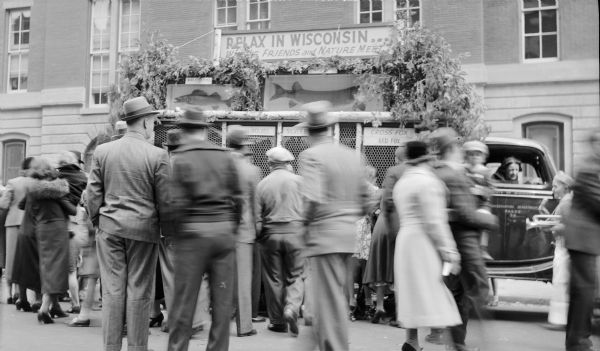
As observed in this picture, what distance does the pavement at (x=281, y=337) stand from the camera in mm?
6539

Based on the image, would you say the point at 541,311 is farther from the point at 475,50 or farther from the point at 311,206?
the point at 475,50

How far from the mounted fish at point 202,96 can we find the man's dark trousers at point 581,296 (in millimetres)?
6065

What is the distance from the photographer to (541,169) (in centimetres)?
905

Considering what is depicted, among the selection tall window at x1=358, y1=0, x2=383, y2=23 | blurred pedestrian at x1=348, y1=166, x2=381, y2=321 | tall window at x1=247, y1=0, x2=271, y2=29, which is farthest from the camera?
tall window at x1=247, y1=0, x2=271, y2=29

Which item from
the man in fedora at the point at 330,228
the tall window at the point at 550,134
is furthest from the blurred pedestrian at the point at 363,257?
the tall window at the point at 550,134

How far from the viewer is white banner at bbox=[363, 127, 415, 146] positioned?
9.42 meters

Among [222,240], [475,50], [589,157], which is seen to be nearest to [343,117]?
[589,157]

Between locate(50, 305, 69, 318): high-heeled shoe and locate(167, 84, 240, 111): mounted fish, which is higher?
locate(167, 84, 240, 111): mounted fish

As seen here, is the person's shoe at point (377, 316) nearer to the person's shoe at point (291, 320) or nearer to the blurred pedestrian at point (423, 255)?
the person's shoe at point (291, 320)

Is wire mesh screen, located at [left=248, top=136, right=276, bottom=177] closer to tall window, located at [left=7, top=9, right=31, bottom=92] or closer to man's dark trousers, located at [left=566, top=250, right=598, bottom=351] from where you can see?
man's dark trousers, located at [left=566, top=250, right=598, bottom=351]

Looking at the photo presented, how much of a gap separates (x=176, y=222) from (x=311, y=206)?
1058 mm

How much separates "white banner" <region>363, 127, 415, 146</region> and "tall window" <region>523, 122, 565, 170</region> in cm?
986

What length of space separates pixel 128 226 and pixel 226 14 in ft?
54.4

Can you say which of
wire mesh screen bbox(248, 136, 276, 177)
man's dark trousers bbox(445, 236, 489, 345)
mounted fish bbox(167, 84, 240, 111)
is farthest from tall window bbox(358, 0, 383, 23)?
man's dark trousers bbox(445, 236, 489, 345)
